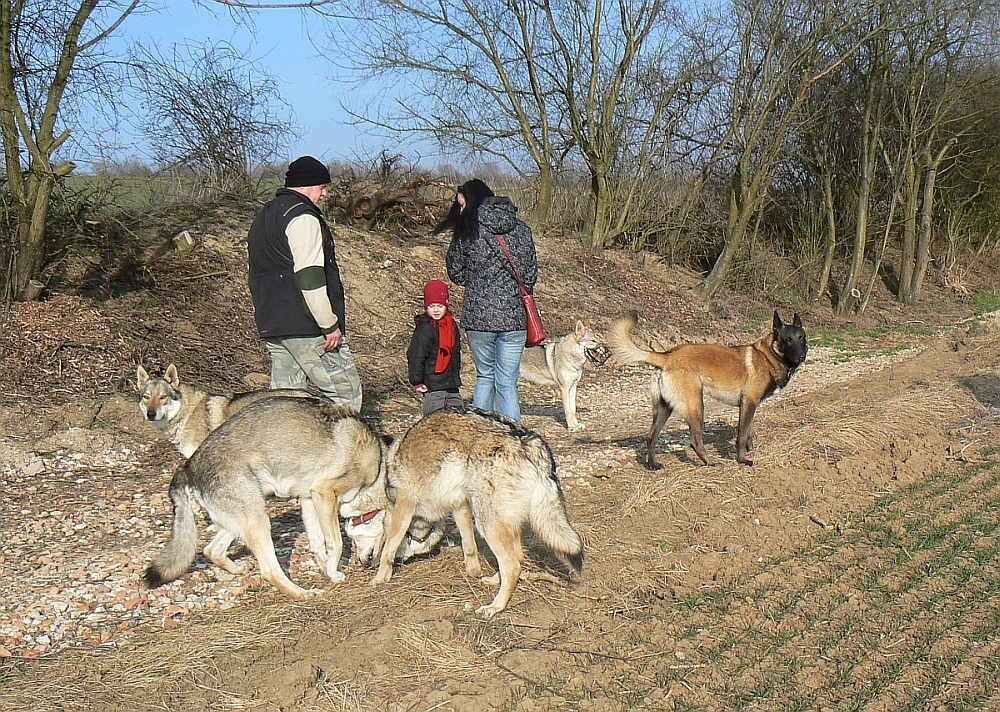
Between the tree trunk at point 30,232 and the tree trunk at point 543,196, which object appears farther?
the tree trunk at point 543,196

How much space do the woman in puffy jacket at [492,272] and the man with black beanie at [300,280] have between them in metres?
1.32

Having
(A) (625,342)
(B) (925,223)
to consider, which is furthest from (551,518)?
(B) (925,223)

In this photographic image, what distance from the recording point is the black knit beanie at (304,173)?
5684 millimetres

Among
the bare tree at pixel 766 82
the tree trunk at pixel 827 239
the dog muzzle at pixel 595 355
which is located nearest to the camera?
the dog muzzle at pixel 595 355

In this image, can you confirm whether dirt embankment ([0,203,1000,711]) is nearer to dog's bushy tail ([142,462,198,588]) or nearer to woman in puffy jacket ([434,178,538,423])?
dog's bushy tail ([142,462,198,588])

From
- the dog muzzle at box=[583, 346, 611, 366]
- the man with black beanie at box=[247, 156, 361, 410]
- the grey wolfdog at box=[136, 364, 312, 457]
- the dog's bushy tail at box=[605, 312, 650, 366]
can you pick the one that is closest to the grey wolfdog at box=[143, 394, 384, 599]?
the man with black beanie at box=[247, 156, 361, 410]

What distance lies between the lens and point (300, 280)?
18.2 ft

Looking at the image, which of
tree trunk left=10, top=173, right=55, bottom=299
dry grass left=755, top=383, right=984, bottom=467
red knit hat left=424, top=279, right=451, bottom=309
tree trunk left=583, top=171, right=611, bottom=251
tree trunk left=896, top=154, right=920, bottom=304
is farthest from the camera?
tree trunk left=896, top=154, right=920, bottom=304

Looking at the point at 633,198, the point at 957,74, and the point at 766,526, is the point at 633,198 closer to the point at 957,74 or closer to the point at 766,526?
the point at 957,74

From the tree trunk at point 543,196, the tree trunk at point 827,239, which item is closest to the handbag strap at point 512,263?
the tree trunk at point 543,196

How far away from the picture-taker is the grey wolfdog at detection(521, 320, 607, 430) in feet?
34.1

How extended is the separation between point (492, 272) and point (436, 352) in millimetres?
831

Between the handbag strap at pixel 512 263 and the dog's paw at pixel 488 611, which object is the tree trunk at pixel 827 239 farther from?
the dog's paw at pixel 488 611

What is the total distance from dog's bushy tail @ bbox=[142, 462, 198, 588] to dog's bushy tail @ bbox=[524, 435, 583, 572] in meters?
2.16
